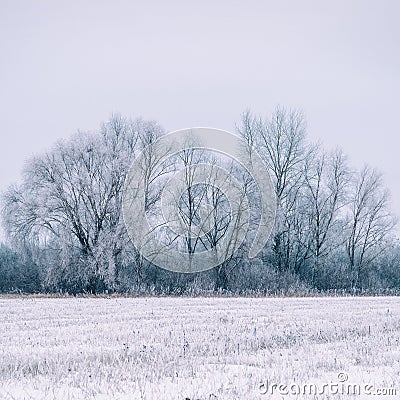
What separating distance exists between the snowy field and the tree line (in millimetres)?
19873

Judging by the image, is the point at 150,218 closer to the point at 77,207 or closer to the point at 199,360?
the point at 77,207

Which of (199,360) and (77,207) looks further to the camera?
(77,207)

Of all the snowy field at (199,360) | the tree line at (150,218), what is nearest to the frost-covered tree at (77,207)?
the tree line at (150,218)

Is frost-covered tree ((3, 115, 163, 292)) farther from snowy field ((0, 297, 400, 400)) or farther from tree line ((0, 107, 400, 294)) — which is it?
snowy field ((0, 297, 400, 400))

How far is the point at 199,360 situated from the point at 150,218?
90.7ft

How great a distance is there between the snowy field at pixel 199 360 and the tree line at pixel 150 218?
19.9 m

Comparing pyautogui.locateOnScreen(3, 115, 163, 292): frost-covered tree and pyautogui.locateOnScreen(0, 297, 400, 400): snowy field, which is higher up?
pyautogui.locateOnScreen(3, 115, 163, 292): frost-covered tree

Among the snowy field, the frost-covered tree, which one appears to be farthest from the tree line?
the snowy field

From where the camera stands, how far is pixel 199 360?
7941mm

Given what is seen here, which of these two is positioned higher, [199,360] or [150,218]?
[150,218]

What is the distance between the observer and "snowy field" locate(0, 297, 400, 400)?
237 inches

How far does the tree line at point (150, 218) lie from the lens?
3375 cm

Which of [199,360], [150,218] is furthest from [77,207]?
[199,360]

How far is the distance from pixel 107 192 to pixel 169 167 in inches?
182
